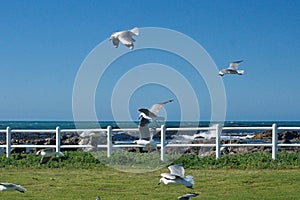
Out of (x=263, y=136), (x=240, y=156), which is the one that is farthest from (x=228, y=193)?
(x=263, y=136)

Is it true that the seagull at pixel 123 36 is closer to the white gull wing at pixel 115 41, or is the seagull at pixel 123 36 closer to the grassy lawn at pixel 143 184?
the white gull wing at pixel 115 41

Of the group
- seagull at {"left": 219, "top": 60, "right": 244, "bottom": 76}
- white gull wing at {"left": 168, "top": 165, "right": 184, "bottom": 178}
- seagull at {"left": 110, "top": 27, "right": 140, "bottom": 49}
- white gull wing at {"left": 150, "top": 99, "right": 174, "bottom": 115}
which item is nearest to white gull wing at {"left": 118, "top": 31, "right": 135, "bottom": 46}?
seagull at {"left": 110, "top": 27, "right": 140, "bottom": 49}

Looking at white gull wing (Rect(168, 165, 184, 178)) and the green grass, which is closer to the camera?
white gull wing (Rect(168, 165, 184, 178))

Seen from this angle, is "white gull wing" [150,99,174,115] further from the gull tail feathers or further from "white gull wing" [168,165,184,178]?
"white gull wing" [168,165,184,178]

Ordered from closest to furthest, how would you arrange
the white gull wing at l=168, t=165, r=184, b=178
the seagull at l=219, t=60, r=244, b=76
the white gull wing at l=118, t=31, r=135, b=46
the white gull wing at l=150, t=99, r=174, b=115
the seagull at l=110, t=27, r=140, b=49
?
the white gull wing at l=168, t=165, r=184, b=178
the white gull wing at l=118, t=31, r=135, b=46
the seagull at l=110, t=27, r=140, b=49
the white gull wing at l=150, t=99, r=174, b=115
the seagull at l=219, t=60, r=244, b=76

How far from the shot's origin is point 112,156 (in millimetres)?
19906

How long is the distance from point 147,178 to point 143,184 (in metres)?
1.25

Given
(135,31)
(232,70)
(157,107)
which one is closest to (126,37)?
(135,31)

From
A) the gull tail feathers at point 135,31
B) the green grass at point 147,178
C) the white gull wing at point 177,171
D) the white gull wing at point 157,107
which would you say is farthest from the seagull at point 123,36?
the green grass at point 147,178

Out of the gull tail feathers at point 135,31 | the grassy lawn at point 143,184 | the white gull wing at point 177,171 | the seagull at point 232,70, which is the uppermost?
the gull tail feathers at point 135,31

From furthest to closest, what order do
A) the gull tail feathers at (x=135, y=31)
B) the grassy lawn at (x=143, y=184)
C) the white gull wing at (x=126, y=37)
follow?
the grassy lawn at (x=143, y=184) → the gull tail feathers at (x=135, y=31) → the white gull wing at (x=126, y=37)

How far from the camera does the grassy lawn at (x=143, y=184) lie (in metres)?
12.5

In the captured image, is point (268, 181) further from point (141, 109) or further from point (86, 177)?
point (141, 109)

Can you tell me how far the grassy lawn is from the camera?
1252 centimetres
